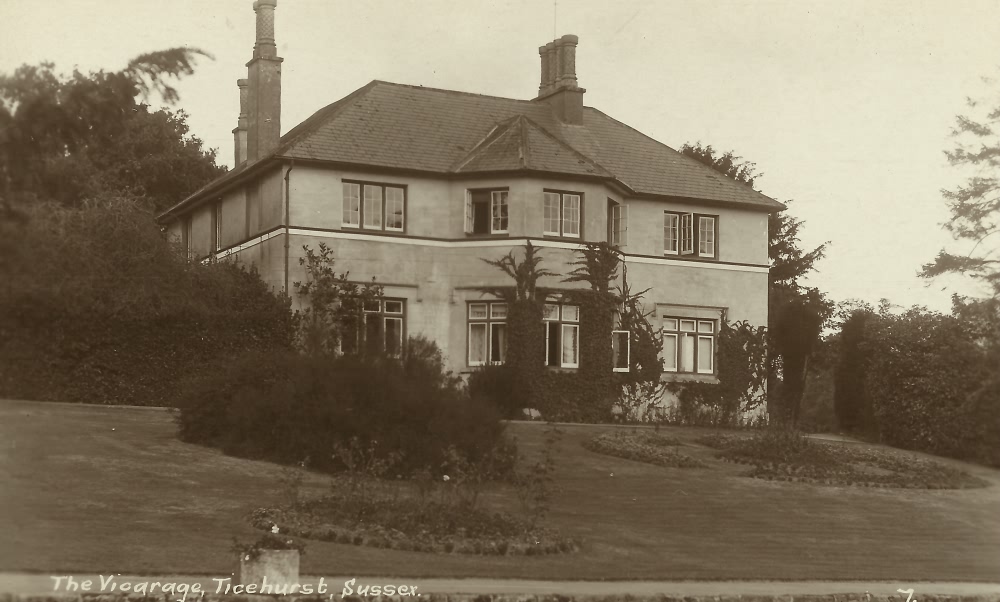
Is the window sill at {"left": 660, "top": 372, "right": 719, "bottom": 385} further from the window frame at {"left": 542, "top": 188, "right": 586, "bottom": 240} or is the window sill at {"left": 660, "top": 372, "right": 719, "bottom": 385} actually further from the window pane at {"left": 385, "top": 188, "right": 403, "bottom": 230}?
the window pane at {"left": 385, "top": 188, "right": 403, "bottom": 230}

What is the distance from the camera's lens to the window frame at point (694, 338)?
39.2 metres

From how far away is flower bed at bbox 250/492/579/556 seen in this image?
16.5 meters

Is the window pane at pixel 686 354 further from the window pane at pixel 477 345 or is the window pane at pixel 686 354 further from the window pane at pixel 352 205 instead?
the window pane at pixel 352 205

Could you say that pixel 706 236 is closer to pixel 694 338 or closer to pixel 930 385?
pixel 694 338

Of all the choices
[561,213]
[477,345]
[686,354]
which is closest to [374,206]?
[477,345]

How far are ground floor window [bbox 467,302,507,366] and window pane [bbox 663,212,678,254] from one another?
6.53 meters

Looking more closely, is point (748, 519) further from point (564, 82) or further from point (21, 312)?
point (564, 82)

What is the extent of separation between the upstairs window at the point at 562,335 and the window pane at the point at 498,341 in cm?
115

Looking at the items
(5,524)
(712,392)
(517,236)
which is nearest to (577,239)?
(517,236)

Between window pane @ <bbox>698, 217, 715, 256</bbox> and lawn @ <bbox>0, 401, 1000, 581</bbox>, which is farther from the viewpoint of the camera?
window pane @ <bbox>698, 217, 715, 256</bbox>

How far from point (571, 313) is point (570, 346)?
92 centimetres

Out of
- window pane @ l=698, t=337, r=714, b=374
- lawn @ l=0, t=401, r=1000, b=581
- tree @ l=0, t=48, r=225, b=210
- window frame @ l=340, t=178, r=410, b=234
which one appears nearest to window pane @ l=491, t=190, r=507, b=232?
window frame @ l=340, t=178, r=410, b=234

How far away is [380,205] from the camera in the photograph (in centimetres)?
3622

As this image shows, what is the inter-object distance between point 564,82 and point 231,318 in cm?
1483
